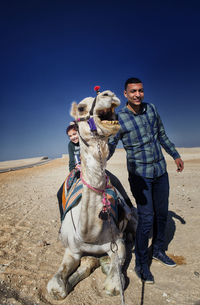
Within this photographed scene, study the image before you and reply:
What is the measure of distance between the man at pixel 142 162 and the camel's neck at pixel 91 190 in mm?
675

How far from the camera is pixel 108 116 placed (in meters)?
2.03

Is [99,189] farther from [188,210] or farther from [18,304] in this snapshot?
[188,210]

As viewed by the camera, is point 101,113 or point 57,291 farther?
point 57,291

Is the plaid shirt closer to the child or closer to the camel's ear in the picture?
the camel's ear

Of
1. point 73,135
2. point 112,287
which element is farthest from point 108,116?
point 73,135

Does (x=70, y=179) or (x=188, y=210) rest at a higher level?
(x=70, y=179)

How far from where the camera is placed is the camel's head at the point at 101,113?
1.91 m

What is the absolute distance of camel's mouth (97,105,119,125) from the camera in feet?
6.46

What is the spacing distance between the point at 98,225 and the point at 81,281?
1080 millimetres

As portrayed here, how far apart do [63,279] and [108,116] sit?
218cm

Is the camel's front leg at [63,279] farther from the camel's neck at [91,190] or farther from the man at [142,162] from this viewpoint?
the man at [142,162]

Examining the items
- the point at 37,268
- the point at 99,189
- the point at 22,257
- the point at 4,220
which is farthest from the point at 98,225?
the point at 4,220

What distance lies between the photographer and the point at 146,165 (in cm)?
295

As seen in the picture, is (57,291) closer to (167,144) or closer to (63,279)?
(63,279)
